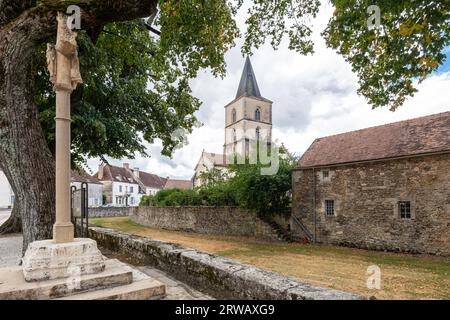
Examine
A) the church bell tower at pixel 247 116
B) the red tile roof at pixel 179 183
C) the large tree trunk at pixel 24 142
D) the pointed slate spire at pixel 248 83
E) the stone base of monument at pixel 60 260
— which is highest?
the pointed slate spire at pixel 248 83

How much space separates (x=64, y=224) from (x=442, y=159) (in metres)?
15.4

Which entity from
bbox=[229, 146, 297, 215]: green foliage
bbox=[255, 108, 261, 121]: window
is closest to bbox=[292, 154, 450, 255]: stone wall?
bbox=[229, 146, 297, 215]: green foliage

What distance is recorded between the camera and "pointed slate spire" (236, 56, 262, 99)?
57.5m

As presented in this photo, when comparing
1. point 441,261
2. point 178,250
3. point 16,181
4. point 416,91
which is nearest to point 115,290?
point 178,250

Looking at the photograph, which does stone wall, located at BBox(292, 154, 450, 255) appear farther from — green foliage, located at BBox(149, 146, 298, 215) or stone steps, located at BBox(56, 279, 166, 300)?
stone steps, located at BBox(56, 279, 166, 300)

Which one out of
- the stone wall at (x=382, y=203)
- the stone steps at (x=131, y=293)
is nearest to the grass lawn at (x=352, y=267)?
the stone wall at (x=382, y=203)

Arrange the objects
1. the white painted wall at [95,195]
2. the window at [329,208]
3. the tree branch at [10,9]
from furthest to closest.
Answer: the white painted wall at [95,195], the window at [329,208], the tree branch at [10,9]

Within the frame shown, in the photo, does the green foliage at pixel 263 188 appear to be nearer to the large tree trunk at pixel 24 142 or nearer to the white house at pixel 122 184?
the large tree trunk at pixel 24 142

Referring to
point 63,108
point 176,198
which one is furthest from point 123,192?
point 63,108

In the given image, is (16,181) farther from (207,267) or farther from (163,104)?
(163,104)

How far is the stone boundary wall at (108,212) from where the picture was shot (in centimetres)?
3769

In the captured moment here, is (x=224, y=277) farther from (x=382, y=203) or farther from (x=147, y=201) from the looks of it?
(x=147, y=201)

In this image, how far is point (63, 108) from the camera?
402 cm

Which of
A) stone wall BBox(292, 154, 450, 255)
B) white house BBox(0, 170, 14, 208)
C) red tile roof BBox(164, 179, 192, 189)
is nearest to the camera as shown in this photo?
stone wall BBox(292, 154, 450, 255)
